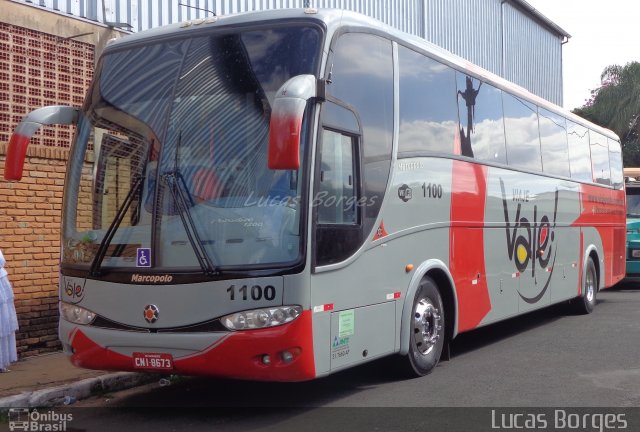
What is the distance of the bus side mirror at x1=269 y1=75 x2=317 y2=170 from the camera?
5.66m

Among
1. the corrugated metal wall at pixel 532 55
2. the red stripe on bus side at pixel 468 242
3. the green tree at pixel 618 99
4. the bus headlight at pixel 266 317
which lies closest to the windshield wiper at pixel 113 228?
the bus headlight at pixel 266 317

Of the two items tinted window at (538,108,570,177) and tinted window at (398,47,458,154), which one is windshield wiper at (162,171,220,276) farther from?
tinted window at (538,108,570,177)

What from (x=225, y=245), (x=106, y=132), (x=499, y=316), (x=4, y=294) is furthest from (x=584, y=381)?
(x=4, y=294)

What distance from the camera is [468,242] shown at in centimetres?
955

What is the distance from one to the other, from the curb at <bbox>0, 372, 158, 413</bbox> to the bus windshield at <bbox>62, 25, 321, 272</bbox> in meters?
1.26

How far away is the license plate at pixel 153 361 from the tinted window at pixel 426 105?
3.11 meters


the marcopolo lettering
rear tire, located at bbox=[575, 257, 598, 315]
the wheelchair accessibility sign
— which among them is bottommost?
rear tire, located at bbox=[575, 257, 598, 315]

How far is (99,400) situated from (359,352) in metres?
2.60

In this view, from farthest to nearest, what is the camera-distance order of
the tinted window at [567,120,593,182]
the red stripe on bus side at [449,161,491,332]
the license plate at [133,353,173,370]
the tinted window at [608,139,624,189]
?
the tinted window at [608,139,624,189], the tinted window at [567,120,593,182], the red stripe on bus side at [449,161,491,332], the license plate at [133,353,173,370]

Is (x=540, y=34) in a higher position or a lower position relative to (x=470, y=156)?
higher

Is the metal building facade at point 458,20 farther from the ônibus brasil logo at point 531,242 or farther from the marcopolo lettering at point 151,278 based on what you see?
the ônibus brasil logo at point 531,242

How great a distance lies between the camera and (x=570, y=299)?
13.7 metres

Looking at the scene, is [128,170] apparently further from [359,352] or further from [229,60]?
[359,352]

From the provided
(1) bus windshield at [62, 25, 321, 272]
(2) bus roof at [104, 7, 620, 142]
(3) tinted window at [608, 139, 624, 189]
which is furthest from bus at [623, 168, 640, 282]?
(1) bus windshield at [62, 25, 321, 272]
